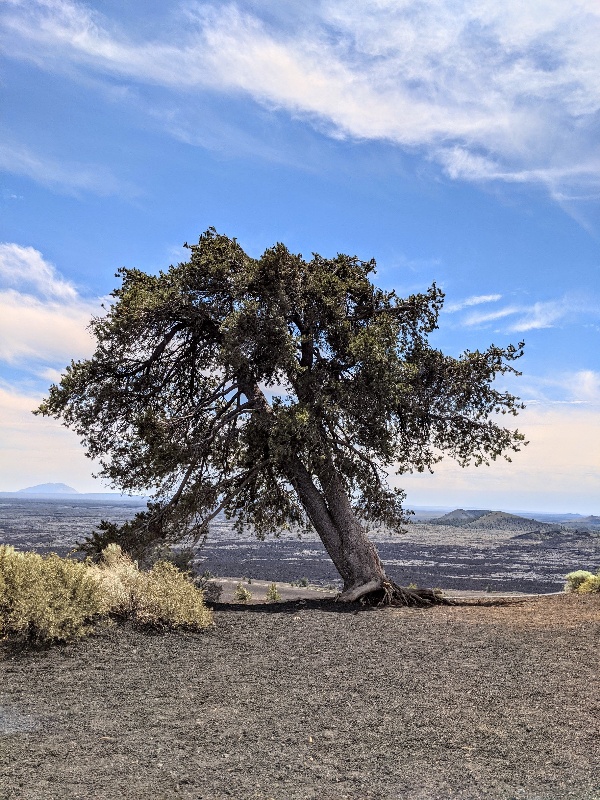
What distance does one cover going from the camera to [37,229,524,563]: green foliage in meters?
14.0

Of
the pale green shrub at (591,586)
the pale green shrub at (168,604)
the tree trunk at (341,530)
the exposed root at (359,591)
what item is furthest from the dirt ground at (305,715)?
the pale green shrub at (591,586)

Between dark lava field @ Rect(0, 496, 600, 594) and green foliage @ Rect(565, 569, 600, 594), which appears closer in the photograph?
green foliage @ Rect(565, 569, 600, 594)

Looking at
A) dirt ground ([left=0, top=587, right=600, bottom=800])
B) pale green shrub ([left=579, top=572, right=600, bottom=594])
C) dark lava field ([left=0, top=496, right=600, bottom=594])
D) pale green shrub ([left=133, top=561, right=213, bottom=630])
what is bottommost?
dark lava field ([left=0, top=496, right=600, bottom=594])

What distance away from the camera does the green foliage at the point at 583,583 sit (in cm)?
1797

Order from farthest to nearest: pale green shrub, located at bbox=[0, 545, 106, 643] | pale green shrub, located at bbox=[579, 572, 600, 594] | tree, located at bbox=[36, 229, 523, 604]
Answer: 1. pale green shrub, located at bbox=[579, 572, 600, 594]
2. tree, located at bbox=[36, 229, 523, 604]
3. pale green shrub, located at bbox=[0, 545, 106, 643]

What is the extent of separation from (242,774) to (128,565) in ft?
23.5

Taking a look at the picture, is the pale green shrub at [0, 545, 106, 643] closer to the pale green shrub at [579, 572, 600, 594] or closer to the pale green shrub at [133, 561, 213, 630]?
the pale green shrub at [133, 561, 213, 630]

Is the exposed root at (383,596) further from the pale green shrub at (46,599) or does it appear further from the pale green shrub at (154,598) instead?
the pale green shrub at (46,599)

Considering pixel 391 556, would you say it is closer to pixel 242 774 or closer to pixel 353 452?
pixel 353 452

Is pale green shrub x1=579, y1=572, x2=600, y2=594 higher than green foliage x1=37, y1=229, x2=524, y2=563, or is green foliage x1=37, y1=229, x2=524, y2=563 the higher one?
green foliage x1=37, y1=229, x2=524, y2=563

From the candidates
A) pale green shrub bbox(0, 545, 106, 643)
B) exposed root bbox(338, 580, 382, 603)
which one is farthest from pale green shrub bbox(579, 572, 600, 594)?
pale green shrub bbox(0, 545, 106, 643)

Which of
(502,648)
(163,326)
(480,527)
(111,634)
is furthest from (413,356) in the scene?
(480,527)

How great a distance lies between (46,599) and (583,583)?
1500 cm

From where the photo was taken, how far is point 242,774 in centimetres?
522
